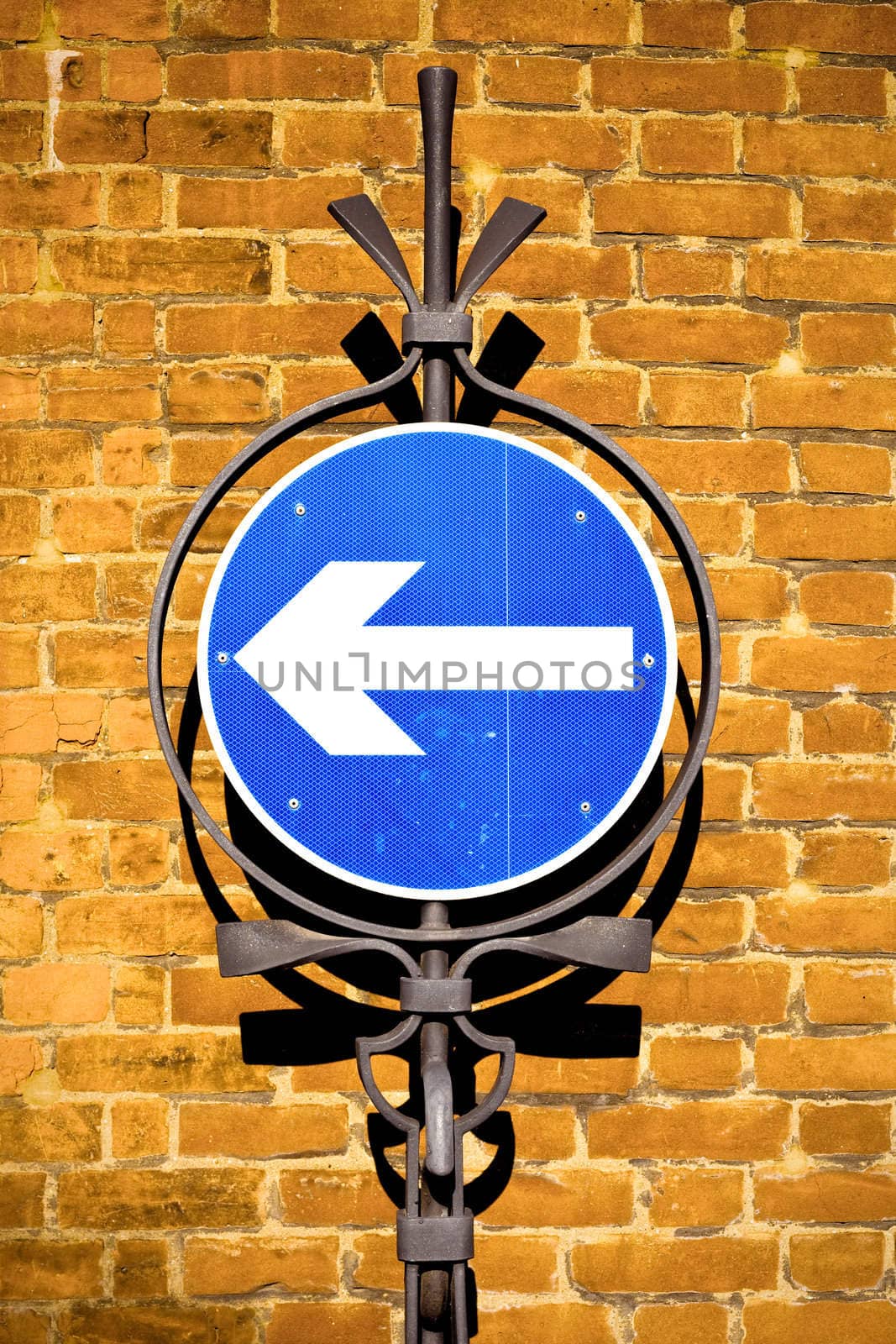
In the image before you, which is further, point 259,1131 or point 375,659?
point 259,1131

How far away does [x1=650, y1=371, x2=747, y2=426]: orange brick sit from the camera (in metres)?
1.49

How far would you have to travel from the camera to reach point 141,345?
58.0 inches

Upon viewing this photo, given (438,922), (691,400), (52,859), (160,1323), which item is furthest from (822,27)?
(160,1323)

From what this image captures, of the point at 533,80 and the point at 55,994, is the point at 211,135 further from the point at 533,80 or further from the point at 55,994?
the point at 55,994

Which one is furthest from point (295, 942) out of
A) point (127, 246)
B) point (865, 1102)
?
point (127, 246)

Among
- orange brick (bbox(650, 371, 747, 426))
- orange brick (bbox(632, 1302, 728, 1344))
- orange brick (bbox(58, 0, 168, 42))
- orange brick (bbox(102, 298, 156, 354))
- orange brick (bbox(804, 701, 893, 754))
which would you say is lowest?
orange brick (bbox(632, 1302, 728, 1344))

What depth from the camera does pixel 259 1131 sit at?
144 centimetres

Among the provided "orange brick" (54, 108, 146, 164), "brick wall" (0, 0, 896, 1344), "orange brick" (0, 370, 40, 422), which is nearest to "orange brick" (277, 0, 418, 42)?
"brick wall" (0, 0, 896, 1344)

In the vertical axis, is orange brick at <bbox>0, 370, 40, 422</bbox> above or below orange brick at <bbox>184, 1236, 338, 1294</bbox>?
above

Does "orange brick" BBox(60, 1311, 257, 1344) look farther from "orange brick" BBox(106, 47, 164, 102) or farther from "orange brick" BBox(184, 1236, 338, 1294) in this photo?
"orange brick" BBox(106, 47, 164, 102)

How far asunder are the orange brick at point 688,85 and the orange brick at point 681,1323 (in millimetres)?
1529

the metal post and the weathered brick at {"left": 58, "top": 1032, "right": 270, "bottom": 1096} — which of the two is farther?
the weathered brick at {"left": 58, "top": 1032, "right": 270, "bottom": 1096}

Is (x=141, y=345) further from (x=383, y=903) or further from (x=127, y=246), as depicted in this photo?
(x=383, y=903)

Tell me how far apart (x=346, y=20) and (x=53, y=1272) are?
1627 mm
